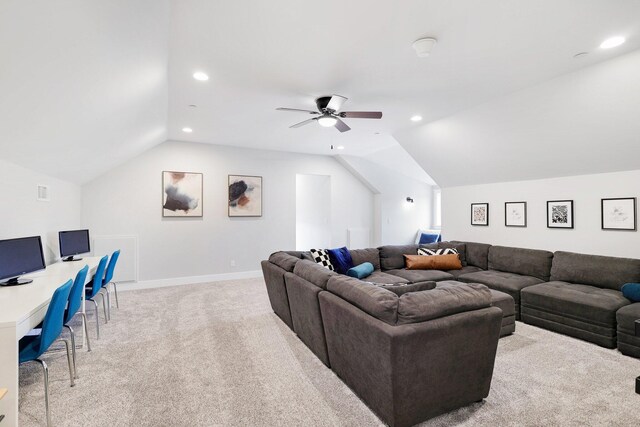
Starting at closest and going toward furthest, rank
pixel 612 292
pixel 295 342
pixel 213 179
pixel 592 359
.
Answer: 1. pixel 592 359
2. pixel 295 342
3. pixel 612 292
4. pixel 213 179

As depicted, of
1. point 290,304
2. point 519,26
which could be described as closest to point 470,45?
point 519,26

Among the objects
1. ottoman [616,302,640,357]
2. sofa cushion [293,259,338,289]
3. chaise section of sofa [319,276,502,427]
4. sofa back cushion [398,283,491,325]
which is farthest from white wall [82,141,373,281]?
ottoman [616,302,640,357]

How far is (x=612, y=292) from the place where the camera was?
3.38 m

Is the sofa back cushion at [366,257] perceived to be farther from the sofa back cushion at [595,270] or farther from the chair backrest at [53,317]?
the chair backrest at [53,317]

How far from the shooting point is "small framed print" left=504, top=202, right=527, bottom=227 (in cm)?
476

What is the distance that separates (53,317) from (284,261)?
6.53ft

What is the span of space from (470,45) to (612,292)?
306 cm

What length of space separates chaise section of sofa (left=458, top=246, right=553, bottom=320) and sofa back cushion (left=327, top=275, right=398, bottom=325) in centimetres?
263

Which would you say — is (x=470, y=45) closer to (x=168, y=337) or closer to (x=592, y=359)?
(x=592, y=359)

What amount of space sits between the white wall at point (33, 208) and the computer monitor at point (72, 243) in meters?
0.13

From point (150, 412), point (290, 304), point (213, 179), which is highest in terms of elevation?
point (213, 179)

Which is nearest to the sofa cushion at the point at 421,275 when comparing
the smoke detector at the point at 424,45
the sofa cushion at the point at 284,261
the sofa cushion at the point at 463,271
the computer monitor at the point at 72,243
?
the sofa cushion at the point at 463,271

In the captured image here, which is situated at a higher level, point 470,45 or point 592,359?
point 470,45

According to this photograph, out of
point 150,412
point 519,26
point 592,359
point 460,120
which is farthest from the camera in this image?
point 460,120
